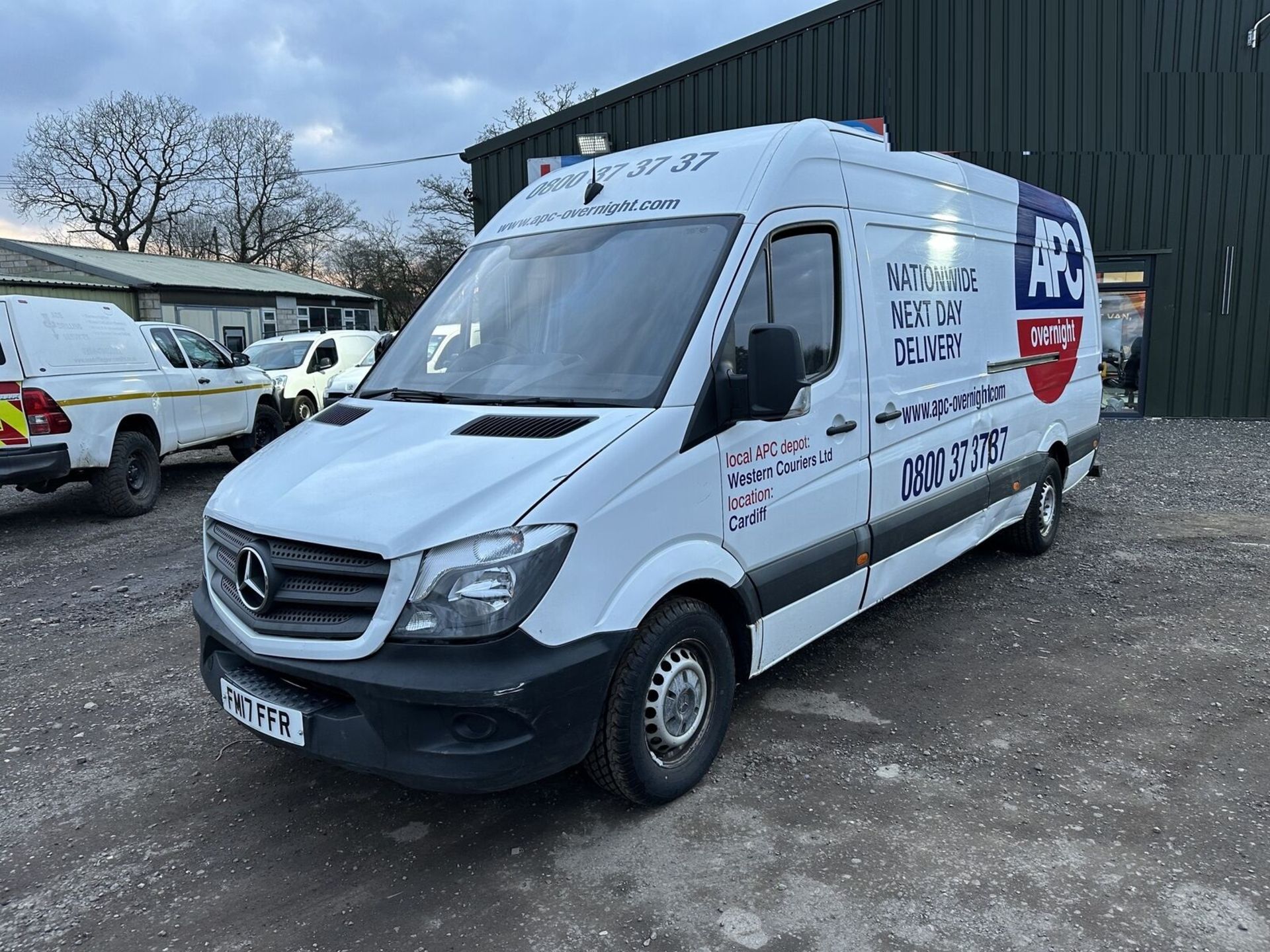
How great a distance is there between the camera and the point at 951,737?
12.3 ft

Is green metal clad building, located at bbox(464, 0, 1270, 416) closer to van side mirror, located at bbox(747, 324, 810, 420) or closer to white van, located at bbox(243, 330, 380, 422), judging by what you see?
white van, located at bbox(243, 330, 380, 422)

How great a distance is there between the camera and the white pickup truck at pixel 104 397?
743cm

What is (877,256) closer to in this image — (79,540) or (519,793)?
(519,793)

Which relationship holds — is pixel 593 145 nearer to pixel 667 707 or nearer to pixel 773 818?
pixel 667 707

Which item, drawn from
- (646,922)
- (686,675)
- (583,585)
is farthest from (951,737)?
(583,585)

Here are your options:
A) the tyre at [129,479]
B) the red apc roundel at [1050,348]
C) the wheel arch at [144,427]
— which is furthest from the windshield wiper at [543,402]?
the wheel arch at [144,427]

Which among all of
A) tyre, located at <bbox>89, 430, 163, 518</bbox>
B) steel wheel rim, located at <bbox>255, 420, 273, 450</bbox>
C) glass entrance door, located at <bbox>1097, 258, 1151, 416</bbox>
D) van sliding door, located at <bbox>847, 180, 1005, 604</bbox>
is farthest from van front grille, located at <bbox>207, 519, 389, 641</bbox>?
glass entrance door, located at <bbox>1097, 258, 1151, 416</bbox>

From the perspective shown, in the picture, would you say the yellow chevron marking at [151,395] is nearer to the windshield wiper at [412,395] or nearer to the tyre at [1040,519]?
the windshield wiper at [412,395]

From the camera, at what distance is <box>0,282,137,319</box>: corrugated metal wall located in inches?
850

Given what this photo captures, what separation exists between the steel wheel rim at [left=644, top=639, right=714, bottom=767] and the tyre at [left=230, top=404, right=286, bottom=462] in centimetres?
896

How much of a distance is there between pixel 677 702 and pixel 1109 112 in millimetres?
13856

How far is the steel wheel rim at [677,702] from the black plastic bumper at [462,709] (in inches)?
12.7

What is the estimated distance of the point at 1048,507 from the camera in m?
6.36

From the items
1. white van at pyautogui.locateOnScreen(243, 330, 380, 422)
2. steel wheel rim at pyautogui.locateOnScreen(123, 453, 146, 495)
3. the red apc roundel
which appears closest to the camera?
the red apc roundel
